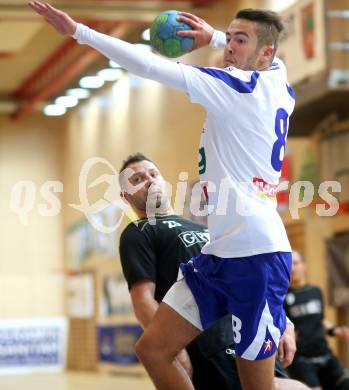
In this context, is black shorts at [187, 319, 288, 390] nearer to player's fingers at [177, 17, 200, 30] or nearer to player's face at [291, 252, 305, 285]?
player's fingers at [177, 17, 200, 30]

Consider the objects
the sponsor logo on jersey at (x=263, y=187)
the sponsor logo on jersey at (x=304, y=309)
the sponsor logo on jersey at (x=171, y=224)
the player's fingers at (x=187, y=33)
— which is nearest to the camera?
the sponsor logo on jersey at (x=263, y=187)

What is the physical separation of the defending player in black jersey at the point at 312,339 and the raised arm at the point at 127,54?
5519mm

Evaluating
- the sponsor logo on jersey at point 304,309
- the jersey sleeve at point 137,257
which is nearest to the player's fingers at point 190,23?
the jersey sleeve at point 137,257

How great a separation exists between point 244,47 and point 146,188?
1.47 meters

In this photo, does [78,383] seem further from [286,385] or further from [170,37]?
[170,37]

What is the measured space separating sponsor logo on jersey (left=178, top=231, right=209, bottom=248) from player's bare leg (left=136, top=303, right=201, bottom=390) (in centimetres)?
105

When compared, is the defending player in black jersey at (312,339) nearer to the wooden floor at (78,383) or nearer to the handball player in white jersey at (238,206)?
the handball player in white jersey at (238,206)

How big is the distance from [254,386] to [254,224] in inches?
28.9

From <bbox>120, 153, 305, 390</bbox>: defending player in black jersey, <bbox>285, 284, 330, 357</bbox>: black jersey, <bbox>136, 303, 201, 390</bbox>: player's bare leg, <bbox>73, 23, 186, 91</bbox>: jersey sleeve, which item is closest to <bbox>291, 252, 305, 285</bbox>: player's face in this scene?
<bbox>285, 284, 330, 357</bbox>: black jersey

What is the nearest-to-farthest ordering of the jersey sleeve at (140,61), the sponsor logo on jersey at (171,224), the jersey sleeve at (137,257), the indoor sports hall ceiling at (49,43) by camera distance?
the jersey sleeve at (140,61), the jersey sleeve at (137,257), the sponsor logo on jersey at (171,224), the indoor sports hall ceiling at (49,43)

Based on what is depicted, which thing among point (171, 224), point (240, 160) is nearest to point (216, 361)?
point (171, 224)

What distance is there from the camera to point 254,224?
13.8 feet

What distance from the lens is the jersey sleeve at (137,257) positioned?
5.32 meters

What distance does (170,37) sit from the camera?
4613 millimetres
